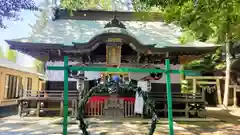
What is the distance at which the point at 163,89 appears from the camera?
37.6 feet

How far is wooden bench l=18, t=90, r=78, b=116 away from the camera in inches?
399

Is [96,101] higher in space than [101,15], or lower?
lower

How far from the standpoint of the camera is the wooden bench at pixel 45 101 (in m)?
10.1

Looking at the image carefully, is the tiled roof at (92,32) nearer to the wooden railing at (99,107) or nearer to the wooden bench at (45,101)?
the wooden bench at (45,101)

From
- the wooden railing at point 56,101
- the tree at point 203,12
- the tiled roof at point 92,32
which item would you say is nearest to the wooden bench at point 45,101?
the wooden railing at point 56,101

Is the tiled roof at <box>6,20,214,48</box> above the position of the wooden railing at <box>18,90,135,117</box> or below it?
above

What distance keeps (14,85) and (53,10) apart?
6097 millimetres

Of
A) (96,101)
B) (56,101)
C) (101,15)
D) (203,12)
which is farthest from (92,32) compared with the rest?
(203,12)

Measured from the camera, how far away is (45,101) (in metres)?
10.3

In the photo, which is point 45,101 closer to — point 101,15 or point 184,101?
point 184,101

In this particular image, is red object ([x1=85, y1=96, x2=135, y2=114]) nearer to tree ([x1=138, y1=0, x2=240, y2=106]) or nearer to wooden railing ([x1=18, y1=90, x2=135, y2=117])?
wooden railing ([x1=18, y1=90, x2=135, y2=117])

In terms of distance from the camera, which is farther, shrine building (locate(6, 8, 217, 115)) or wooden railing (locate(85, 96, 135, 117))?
wooden railing (locate(85, 96, 135, 117))

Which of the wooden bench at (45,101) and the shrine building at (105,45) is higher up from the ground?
the shrine building at (105,45)

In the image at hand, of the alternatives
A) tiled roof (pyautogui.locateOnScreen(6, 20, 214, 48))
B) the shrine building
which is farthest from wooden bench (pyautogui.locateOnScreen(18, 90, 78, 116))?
tiled roof (pyautogui.locateOnScreen(6, 20, 214, 48))
